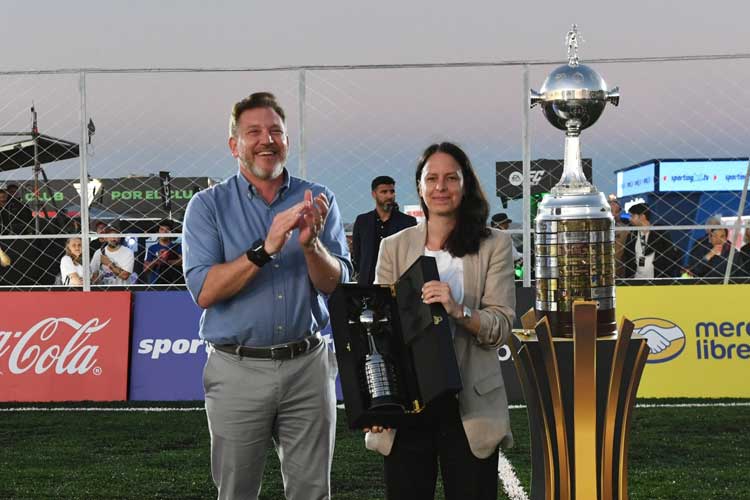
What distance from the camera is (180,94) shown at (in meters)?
9.65

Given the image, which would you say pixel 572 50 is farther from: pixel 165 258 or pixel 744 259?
pixel 165 258

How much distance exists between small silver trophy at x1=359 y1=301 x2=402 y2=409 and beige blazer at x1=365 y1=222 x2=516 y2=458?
0.24m

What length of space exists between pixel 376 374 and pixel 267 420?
0.55 metres

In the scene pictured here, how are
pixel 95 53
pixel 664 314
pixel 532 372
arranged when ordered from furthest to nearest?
1. pixel 95 53
2. pixel 664 314
3. pixel 532 372

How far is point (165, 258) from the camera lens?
1017 centimetres

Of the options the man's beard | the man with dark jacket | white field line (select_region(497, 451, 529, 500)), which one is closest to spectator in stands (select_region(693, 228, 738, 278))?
the man with dark jacket

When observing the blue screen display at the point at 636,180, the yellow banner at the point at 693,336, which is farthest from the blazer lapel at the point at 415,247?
the blue screen display at the point at 636,180

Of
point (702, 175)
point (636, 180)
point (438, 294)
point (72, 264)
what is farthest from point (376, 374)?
point (72, 264)

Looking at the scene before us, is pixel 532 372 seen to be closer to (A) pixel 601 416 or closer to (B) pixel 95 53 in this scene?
(A) pixel 601 416

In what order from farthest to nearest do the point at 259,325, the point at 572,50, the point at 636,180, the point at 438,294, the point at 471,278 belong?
the point at 636,180, the point at 572,50, the point at 259,325, the point at 471,278, the point at 438,294

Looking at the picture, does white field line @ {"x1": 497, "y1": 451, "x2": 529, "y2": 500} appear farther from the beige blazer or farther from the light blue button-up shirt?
the light blue button-up shirt

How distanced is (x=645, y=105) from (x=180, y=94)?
14.1 feet

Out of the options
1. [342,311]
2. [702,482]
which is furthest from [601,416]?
[702,482]

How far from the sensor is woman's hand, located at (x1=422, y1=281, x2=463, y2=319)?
10.2 ft
